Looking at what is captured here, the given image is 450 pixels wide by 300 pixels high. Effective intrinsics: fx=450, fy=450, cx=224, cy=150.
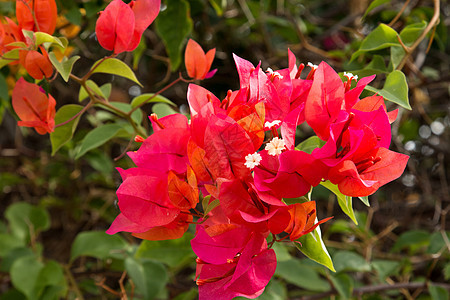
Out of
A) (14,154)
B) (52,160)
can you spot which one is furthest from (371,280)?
(14,154)

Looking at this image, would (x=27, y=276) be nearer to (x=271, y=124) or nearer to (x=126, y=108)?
(x=126, y=108)

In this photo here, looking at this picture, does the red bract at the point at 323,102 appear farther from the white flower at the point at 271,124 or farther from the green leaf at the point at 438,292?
the green leaf at the point at 438,292

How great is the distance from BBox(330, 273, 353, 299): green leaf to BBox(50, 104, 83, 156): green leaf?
0.51 m

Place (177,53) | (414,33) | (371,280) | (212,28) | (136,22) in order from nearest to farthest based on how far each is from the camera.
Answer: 1. (136,22)
2. (414,33)
3. (177,53)
4. (371,280)
5. (212,28)

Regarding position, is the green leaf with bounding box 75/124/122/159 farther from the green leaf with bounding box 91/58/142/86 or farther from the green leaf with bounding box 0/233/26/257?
the green leaf with bounding box 0/233/26/257

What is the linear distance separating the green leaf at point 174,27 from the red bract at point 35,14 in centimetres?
36

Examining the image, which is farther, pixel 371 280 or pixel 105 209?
pixel 105 209

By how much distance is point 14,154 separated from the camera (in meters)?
1.36

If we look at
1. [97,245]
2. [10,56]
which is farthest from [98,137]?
[97,245]

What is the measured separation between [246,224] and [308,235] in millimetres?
65

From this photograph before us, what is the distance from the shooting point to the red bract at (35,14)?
538mm

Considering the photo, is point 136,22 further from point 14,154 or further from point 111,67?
point 14,154

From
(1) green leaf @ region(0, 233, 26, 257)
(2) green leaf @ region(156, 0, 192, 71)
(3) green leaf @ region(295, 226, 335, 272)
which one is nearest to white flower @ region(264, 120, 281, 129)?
(3) green leaf @ region(295, 226, 335, 272)

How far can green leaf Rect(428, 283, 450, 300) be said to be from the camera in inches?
31.7
